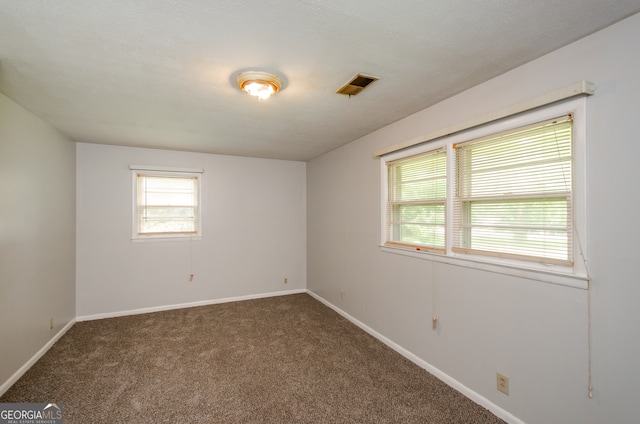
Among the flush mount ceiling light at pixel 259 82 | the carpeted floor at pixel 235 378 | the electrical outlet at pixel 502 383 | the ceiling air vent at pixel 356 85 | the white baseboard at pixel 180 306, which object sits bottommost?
the carpeted floor at pixel 235 378

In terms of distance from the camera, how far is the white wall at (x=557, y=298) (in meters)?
1.47

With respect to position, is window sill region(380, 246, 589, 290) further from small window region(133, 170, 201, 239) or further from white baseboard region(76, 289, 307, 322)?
small window region(133, 170, 201, 239)

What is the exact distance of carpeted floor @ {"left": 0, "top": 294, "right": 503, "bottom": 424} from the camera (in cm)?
209

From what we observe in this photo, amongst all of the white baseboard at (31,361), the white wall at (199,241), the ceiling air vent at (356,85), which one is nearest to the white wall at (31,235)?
the white baseboard at (31,361)

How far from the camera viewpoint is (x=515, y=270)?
1.96m

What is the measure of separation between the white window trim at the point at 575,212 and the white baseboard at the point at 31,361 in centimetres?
374

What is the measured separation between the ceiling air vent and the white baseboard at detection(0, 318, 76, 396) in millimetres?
3622

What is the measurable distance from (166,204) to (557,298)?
4.70 metres

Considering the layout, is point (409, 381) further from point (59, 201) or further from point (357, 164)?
point (59, 201)

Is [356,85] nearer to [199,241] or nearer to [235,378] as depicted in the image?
[235,378]

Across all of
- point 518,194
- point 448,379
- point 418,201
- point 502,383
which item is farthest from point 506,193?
point 448,379

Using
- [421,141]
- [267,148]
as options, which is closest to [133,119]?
[267,148]

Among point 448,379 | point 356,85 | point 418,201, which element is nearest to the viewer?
point 356,85

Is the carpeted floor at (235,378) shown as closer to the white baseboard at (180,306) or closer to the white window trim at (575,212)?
the white baseboard at (180,306)
